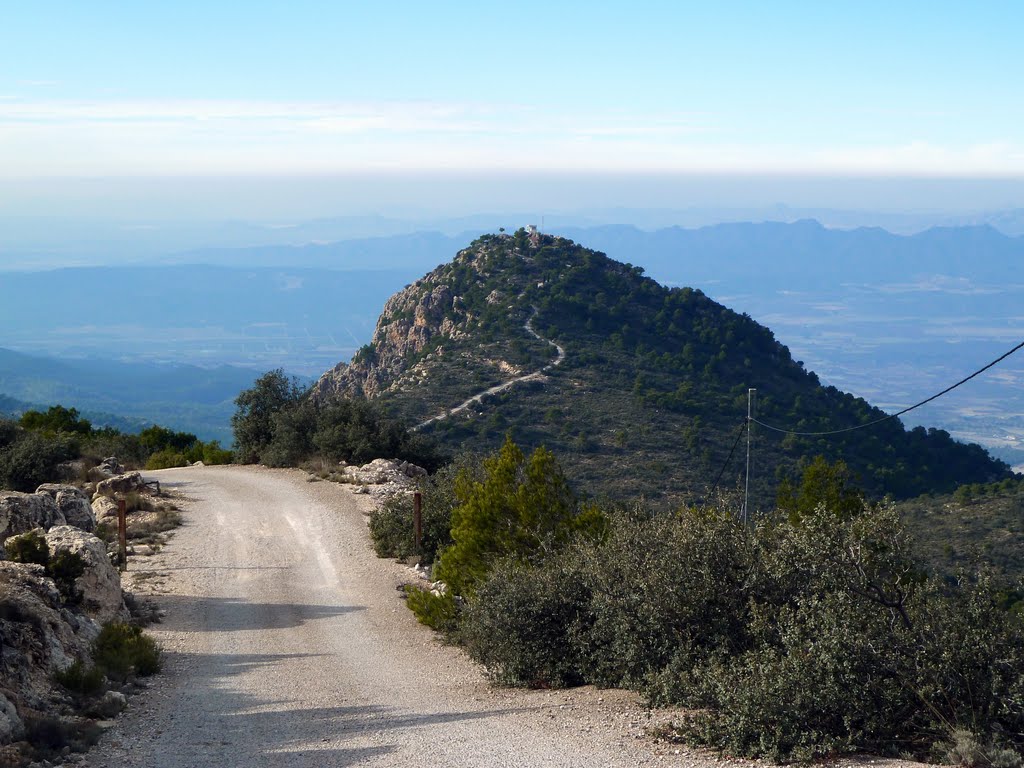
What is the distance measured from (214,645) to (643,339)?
41.6m

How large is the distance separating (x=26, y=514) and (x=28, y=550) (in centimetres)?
251

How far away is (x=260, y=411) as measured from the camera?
2934 centimetres

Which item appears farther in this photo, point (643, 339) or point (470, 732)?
point (643, 339)

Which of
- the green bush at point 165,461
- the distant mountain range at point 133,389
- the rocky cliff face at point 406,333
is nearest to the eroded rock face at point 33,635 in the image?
the green bush at point 165,461

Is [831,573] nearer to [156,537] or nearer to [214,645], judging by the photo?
[214,645]

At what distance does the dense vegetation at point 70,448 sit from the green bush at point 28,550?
11239 mm

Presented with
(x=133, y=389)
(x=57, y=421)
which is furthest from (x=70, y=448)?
(x=133, y=389)

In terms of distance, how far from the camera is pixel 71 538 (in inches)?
494

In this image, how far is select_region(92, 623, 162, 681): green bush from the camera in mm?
10336

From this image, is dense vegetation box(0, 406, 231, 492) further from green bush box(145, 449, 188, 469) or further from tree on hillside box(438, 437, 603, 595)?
tree on hillside box(438, 437, 603, 595)

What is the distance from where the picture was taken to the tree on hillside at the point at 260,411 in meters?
28.5

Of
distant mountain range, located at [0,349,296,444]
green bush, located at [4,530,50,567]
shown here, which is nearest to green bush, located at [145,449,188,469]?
green bush, located at [4,530,50,567]

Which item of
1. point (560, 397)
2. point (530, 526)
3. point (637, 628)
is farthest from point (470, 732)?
point (560, 397)

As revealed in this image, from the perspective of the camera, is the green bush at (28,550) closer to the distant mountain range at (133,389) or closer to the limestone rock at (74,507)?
the limestone rock at (74,507)
